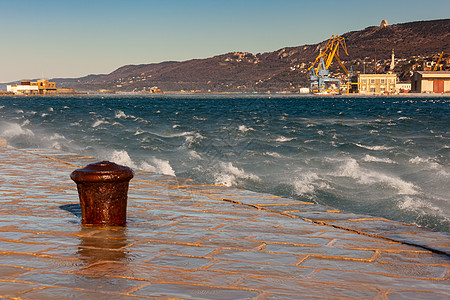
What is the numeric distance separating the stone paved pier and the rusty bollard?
0.15 metres

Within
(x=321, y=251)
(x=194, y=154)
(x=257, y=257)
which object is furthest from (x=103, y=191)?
(x=194, y=154)

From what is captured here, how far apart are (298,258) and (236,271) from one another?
0.64m

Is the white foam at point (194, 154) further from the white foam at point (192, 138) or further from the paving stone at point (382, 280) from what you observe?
the paving stone at point (382, 280)

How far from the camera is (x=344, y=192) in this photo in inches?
488

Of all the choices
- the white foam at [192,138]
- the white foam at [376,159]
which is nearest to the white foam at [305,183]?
the white foam at [376,159]

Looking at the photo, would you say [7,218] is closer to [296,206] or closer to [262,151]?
[296,206]

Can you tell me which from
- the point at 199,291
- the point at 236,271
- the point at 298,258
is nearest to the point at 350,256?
the point at 298,258

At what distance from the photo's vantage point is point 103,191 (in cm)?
512

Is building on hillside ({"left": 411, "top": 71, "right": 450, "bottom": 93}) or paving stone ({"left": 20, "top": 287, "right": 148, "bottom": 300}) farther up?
building on hillside ({"left": 411, "top": 71, "right": 450, "bottom": 93})

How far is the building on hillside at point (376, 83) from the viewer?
516 feet

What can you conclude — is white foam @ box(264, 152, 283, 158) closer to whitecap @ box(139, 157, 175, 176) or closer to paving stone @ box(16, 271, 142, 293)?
whitecap @ box(139, 157, 175, 176)

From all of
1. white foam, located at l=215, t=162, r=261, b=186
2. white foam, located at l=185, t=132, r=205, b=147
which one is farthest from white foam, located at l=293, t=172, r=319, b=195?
white foam, located at l=185, t=132, r=205, b=147

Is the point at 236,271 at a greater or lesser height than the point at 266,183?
greater

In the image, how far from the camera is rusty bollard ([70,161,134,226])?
199 inches
